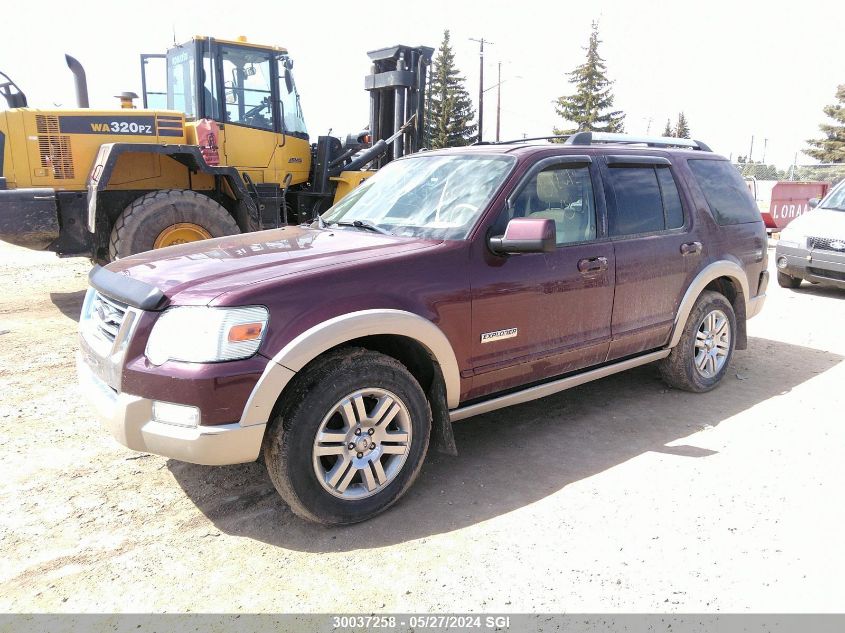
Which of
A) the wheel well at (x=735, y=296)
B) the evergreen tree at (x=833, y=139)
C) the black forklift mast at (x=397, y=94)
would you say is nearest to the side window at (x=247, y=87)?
the black forklift mast at (x=397, y=94)

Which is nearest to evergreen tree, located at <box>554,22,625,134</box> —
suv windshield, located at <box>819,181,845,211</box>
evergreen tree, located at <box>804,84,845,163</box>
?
evergreen tree, located at <box>804,84,845,163</box>

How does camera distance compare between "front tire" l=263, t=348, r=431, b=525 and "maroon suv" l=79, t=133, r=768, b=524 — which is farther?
"front tire" l=263, t=348, r=431, b=525

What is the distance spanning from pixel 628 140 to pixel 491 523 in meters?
3.28

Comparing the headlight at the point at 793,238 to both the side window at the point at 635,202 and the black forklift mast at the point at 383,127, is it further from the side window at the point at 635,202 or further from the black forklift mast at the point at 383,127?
the side window at the point at 635,202

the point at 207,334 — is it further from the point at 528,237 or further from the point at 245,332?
the point at 528,237

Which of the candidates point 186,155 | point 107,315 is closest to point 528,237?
point 107,315

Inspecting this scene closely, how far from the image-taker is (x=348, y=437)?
316 centimetres

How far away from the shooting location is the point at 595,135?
15.8 ft

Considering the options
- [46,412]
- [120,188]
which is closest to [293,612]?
[46,412]

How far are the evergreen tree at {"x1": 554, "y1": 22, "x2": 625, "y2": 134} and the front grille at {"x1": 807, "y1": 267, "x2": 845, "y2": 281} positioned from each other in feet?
124

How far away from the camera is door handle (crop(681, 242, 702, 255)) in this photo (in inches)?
189

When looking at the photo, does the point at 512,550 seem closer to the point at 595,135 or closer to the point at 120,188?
the point at 595,135

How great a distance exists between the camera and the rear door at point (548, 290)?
3648mm

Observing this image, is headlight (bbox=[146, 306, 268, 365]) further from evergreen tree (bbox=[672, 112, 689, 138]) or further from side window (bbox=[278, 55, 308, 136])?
evergreen tree (bbox=[672, 112, 689, 138])
